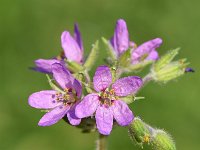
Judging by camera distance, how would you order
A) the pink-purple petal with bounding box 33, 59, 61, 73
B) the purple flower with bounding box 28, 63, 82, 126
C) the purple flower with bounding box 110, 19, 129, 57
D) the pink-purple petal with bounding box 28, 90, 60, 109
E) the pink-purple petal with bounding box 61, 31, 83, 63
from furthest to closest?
the pink-purple petal with bounding box 61, 31, 83, 63 < the purple flower with bounding box 110, 19, 129, 57 < the pink-purple petal with bounding box 33, 59, 61, 73 < the pink-purple petal with bounding box 28, 90, 60, 109 < the purple flower with bounding box 28, 63, 82, 126

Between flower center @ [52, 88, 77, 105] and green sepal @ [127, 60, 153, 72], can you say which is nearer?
flower center @ [52, 88, 77, 105]

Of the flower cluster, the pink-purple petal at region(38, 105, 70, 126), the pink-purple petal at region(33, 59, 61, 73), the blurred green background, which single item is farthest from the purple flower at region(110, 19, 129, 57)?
the blurred green background

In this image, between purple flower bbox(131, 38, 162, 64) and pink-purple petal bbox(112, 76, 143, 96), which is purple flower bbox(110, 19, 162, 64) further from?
pink-purple petal bbox(112, 76, 143, 96)

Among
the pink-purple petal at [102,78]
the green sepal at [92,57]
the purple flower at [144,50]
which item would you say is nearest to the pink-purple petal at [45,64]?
the green sepal at [92,57]

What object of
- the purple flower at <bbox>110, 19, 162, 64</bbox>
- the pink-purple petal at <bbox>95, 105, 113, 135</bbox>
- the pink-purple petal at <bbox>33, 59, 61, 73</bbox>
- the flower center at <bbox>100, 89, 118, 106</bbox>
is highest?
the purple flower at <bbox>110, 19, 162, 64</bbox>

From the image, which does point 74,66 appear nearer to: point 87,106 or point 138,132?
point 87,106

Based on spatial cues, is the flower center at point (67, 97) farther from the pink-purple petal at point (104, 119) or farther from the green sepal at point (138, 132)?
the green sepal at point (138, 132)

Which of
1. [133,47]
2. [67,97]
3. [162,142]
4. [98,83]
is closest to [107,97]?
[98,83]
